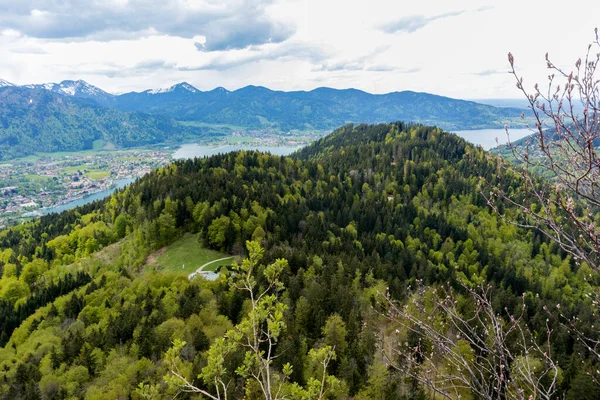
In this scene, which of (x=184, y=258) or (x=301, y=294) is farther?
(x=184, y=258)

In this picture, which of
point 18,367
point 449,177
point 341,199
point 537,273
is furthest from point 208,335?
point 449,177

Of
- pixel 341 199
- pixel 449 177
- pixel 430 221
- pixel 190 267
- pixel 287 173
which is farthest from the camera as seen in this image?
pixel 449 177

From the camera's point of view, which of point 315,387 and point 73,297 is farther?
point 73,297

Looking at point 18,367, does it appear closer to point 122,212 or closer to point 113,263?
point 113,263

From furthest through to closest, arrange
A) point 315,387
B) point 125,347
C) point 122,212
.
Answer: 1. point 122,212
2. point 125,347
3. point 315,387

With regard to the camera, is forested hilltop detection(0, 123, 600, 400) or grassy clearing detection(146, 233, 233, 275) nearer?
forested hilltop detection(0, 123, 600, 400)
